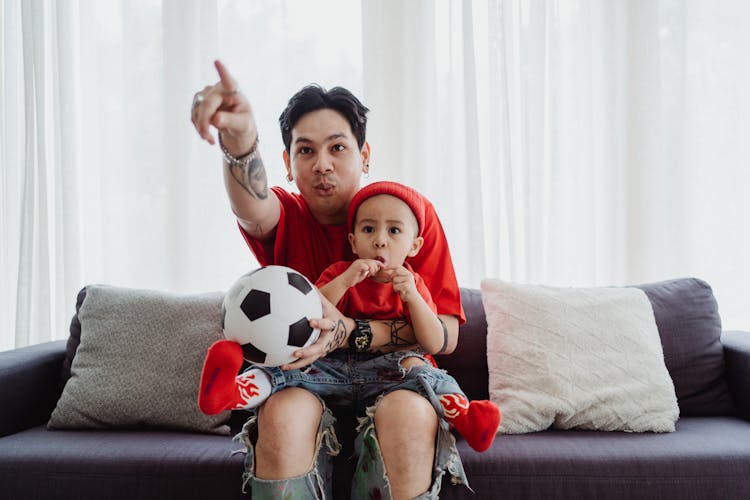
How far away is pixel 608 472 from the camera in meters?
1.41

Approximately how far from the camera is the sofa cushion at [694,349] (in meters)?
1.85

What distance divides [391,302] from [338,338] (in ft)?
0.66

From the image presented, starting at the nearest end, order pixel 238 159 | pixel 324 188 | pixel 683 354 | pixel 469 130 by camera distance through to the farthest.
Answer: pixel 238 159, pixel 324 188, pixel 683 354, pixel 469 130

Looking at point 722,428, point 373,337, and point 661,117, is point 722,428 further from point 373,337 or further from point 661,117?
point 661,117

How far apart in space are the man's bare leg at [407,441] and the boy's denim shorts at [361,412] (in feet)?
0.05

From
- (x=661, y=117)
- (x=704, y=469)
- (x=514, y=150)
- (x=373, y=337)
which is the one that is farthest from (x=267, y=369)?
(x=661, y=117)

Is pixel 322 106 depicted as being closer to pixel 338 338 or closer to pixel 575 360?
pixel 338 338

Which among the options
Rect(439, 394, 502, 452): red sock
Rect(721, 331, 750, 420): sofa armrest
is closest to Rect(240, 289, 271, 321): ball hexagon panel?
Rect(439, 394, 502, 452): red sock

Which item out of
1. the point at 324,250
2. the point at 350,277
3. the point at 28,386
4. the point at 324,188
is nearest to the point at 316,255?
the point at 324,250

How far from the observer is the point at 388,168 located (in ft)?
7.91

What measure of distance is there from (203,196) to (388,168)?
769 mm

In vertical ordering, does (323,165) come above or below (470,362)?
above

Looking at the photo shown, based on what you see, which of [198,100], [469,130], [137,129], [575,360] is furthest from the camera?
[137,129]

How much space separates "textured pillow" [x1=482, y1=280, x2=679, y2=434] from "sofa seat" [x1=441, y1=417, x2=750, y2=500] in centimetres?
17
